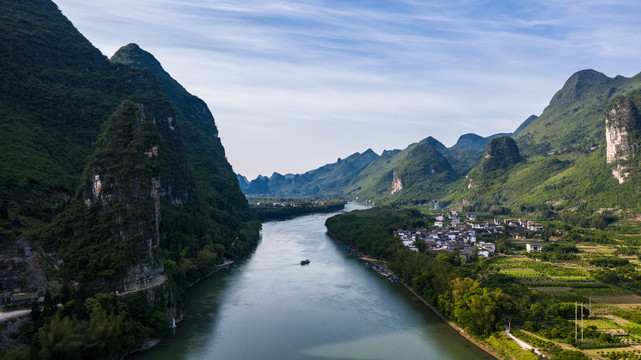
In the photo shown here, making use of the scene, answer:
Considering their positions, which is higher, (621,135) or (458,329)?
(621,135)

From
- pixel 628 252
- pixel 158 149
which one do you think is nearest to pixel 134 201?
pixel 158 149

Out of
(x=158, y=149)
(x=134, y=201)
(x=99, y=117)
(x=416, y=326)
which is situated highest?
(x=99, y=117)

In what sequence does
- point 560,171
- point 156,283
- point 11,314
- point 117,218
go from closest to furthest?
point 11,314, point 156,283, point 117,218, point 560,171

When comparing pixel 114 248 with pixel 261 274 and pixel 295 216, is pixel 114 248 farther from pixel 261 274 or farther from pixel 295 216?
pixel 295 216

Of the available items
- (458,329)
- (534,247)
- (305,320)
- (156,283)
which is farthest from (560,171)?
(156,283)

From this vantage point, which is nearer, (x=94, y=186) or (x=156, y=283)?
(x=156, y=283)

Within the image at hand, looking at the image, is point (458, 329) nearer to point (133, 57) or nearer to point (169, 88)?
point (133, 57)

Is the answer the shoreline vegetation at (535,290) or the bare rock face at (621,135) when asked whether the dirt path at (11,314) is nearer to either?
the shoreline vegetation at (535,290)
